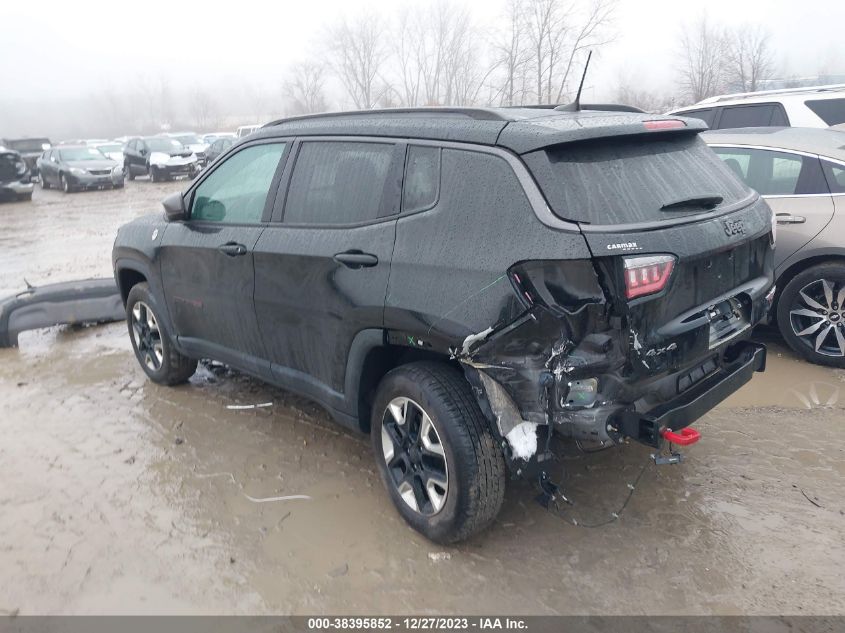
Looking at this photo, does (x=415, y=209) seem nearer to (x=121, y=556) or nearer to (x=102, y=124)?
(x=121, y=556)

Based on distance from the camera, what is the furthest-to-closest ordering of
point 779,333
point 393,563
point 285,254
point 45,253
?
point 45,253
point 779,333
point 285,254
point 393,563

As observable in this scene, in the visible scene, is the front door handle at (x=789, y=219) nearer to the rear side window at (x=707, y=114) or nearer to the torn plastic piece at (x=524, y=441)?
the torn plastic piece at (x=524, y=441)

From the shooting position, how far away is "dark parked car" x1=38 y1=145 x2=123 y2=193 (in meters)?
22.4

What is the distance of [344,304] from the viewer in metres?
3.36

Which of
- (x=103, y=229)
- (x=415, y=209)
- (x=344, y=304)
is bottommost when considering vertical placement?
(x=103, y=229)

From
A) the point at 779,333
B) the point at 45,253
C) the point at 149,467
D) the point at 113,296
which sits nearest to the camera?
the point at 149,467

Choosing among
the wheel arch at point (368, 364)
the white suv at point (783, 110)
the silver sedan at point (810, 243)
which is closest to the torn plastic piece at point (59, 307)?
the wheel arch at point (368, 364)

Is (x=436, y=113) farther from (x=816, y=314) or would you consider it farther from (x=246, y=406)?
(x=816, y=314)

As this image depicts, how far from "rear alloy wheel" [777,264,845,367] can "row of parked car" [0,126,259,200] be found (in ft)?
57.2

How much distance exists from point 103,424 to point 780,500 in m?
4.11

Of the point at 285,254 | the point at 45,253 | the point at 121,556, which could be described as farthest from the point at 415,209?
the point at 45,253

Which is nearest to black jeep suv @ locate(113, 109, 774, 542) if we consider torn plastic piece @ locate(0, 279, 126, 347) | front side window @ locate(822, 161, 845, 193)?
front side window @ locate(822, 161, 845, 193)

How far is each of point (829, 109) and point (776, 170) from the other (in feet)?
11.3

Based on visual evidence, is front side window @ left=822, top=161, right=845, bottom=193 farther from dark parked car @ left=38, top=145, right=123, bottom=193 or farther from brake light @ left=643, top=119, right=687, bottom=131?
dark parked car @ left=38, top=145, right=123, bottom=193
